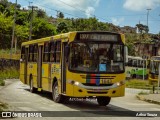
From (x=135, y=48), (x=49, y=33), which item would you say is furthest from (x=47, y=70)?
(x=135, y=48)

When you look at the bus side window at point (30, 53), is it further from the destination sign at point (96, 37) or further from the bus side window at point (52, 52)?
the destination sign at point (96, 37)

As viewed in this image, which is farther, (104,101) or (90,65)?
(104,101)

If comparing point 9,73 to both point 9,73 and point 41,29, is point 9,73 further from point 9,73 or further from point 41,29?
point 41,29

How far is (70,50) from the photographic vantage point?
18.1m

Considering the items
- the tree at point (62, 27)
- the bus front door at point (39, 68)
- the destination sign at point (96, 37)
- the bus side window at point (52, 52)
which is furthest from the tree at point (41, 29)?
the destination sign at point (96, 37)

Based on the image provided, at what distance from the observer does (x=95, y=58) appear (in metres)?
18.0

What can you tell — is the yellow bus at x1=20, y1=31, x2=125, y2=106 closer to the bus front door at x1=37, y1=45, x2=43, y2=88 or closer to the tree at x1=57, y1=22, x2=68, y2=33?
the bus front door at x1=37, y1=45, x2=43, y2=88

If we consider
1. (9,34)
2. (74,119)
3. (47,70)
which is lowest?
(74,119)

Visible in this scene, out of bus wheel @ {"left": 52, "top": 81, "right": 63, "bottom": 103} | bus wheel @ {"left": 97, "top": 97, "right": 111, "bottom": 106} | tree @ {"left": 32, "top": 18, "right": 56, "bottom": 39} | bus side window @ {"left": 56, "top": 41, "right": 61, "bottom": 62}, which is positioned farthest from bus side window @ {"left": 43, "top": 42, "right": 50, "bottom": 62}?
tree @ {"left": 32, "top": 18, "right": 56, "bottom": 39}

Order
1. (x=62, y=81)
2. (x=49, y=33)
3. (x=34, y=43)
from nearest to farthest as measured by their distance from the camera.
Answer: (x=62, y=81) → (x=34, y=43) → (x=49, y=33)

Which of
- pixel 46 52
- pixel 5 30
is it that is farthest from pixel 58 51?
pixel 5 30

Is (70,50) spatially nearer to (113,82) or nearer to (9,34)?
(113,82)

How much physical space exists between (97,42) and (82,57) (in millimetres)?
893

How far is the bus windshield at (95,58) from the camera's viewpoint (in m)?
17.9
